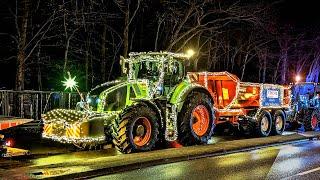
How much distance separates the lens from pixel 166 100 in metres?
→ 16.4

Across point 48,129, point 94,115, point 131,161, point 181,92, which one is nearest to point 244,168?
point 131,161

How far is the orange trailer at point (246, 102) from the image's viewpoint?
765 inches

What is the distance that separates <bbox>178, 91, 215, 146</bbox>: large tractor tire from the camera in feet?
55.2

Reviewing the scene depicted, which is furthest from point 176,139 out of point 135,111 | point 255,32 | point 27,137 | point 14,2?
point 255,32

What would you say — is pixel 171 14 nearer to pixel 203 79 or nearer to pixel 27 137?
pixel 203 79

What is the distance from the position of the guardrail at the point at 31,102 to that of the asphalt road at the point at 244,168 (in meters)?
8.63

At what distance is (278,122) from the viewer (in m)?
22.8

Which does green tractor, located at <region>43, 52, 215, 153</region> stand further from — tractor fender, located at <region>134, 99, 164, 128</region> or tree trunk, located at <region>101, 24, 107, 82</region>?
tree trunk, located at <region>101, 24, 107, 82</region>

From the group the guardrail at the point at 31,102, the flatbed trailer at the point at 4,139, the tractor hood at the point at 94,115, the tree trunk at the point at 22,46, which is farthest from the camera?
the tree trunk at the point at 22,46

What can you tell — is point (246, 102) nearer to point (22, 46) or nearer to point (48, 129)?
point (48, 129)

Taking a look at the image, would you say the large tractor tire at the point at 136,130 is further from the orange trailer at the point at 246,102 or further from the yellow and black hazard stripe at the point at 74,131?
the orange trailer at the point at 246,102

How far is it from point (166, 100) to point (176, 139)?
5.42 feet

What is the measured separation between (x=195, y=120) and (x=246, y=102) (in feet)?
12.3

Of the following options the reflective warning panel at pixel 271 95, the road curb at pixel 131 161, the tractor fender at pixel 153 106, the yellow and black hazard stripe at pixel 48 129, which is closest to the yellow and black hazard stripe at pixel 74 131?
the yellow and black hazard stripe at pixel 48 129
